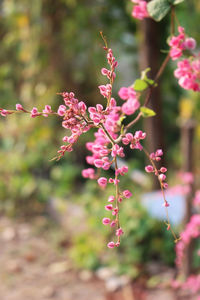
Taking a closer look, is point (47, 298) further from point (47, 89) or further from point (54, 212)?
point (47, 89)

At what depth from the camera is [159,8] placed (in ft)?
2.29

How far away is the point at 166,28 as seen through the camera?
3.02 metres

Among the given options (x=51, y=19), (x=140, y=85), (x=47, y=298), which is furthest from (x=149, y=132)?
(x=140, y=85)

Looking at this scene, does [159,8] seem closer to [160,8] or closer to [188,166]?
[160,8]

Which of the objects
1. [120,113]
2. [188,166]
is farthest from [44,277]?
[120,113]

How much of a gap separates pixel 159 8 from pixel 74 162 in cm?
310

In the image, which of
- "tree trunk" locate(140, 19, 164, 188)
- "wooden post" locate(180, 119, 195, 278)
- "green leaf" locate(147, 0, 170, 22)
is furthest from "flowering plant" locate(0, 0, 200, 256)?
"tree trunk" locate(140, 19, 164, 188)

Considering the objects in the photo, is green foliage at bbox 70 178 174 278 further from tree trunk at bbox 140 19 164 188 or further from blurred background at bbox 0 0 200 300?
tree trunk at bbox 140 19 164 188

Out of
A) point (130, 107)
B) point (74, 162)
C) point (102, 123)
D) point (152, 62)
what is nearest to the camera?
point (102, 123)

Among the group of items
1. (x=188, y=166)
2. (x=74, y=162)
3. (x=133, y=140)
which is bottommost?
(x=133, y=140)

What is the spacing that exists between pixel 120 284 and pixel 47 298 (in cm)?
42

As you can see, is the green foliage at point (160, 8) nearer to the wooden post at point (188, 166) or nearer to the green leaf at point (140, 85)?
the green leaf at point (140, 85)

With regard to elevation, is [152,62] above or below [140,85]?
above

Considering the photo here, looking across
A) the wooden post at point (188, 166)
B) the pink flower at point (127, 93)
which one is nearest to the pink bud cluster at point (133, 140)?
the pink flower at point (127, 93)
